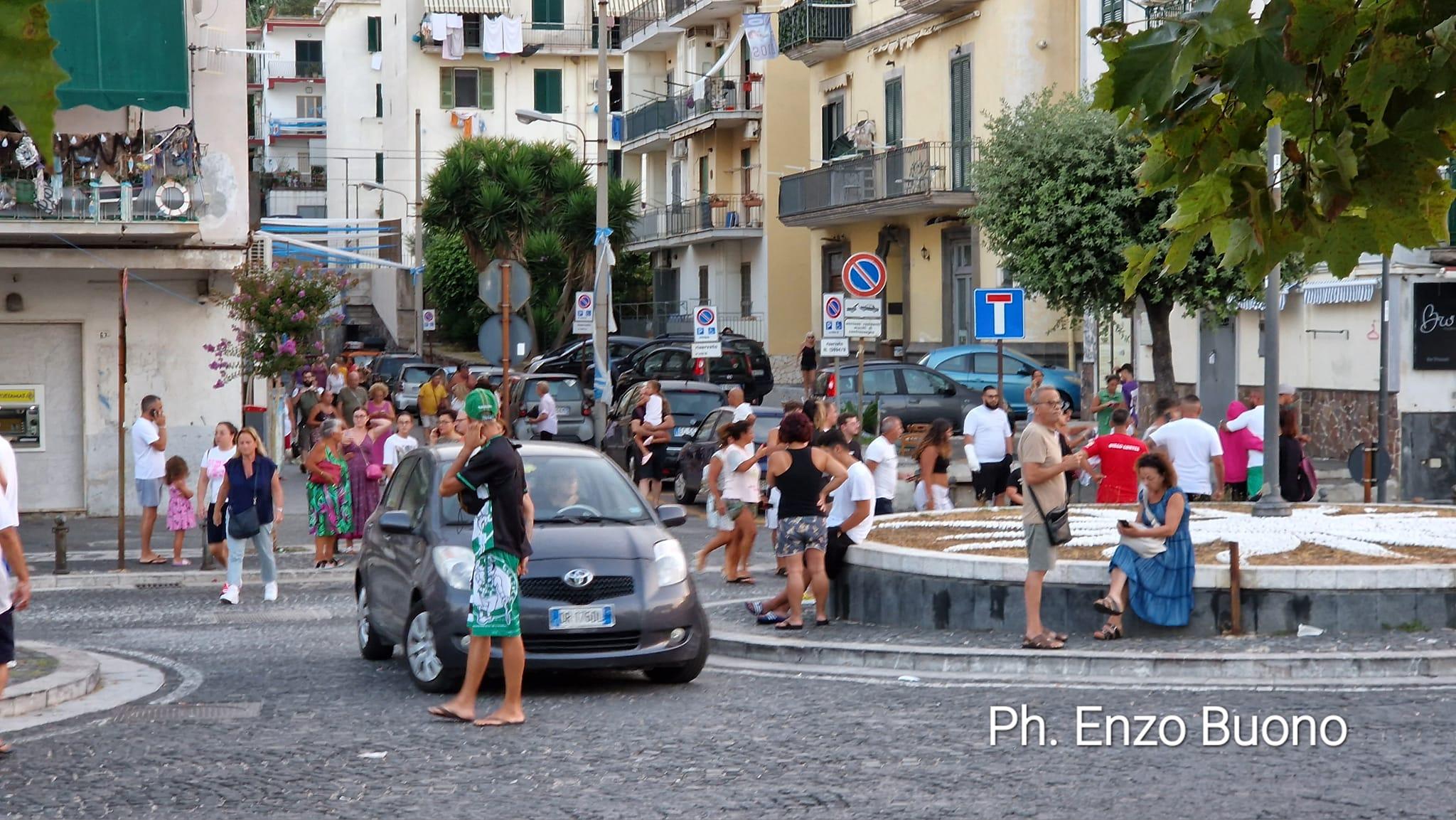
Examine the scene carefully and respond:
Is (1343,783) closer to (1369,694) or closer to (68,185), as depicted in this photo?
(1369,694)

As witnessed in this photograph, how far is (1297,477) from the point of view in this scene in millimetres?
18203

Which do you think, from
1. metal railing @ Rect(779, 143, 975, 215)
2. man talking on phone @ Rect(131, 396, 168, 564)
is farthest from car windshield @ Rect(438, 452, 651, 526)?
metal railing @ Rect(779, 143, 975, 215)

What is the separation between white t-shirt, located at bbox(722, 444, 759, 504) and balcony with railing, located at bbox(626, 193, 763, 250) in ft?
119

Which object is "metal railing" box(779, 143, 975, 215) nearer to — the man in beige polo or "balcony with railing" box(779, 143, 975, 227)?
"balcony with railing" box(779, 143, 975, 227)

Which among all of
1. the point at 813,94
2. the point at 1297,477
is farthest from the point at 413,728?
the point at 813,94

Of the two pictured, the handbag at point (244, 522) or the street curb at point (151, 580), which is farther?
the street curb at point (151, 580)

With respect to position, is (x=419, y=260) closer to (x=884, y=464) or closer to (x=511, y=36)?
(x=511, y=36)

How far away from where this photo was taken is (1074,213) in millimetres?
27828

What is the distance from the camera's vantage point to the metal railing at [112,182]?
2258 cm

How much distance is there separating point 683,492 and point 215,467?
9.99m

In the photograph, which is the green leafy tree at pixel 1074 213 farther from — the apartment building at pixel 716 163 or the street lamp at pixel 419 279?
the street lamp at pixel 419 279

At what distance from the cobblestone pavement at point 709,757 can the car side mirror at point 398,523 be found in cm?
92

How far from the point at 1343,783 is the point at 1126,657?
349cm

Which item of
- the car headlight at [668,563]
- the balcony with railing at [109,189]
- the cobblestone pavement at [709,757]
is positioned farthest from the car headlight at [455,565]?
the balcony with railing at [109,189]
